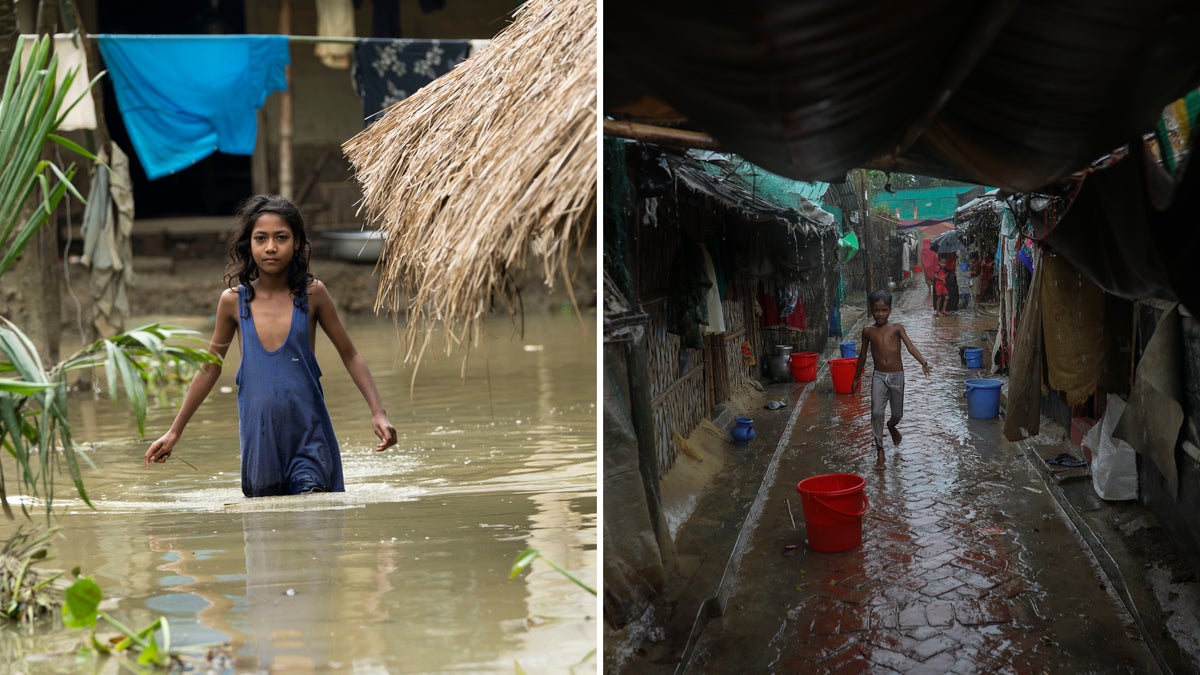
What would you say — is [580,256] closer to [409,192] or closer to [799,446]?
[799,446]

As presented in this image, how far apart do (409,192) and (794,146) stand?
5.81ft

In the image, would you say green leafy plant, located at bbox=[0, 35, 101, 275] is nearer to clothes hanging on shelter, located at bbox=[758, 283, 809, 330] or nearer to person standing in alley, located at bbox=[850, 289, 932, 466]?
clothes hanging on shelter, located at bbox=[758, 283, 809, 330]

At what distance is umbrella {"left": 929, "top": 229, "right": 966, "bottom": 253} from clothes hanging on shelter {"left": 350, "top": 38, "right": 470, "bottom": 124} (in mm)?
6593

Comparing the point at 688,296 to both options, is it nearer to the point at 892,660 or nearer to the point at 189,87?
the point at 892,660

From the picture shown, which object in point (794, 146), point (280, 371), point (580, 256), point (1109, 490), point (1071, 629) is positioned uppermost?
point (794, 146)

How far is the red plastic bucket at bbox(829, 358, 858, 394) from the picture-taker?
Answer: 2.67 metres

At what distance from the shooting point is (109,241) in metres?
8.20

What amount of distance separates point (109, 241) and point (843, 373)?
277 inches

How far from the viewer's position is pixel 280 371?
12.2 feet

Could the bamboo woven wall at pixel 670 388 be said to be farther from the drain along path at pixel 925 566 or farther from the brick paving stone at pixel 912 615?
the brick paving stone at pixel 912 615

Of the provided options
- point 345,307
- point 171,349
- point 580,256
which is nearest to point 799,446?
point 580,256

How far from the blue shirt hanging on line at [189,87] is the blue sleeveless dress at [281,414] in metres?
5.18

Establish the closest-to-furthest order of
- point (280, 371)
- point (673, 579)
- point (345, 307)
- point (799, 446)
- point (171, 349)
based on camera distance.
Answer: point (673, 579) → point (799, 446) → point (171, 349) → point (280, 371) → point (345, 307)

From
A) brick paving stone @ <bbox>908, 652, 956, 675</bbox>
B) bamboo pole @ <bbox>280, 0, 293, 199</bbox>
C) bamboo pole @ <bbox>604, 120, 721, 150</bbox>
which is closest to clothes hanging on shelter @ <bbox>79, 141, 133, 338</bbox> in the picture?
bamboo pole @ <bbox>280, 0, 293, 199</bbox>
